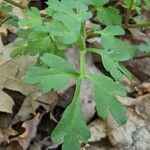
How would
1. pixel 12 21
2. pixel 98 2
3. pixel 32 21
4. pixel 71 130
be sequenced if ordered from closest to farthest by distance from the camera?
pixel 71 130, pixel 32 21, pixel 98 2, pixel 12 21

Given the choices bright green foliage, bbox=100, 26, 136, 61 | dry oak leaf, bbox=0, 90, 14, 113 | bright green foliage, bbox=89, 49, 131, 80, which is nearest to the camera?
bright green foliage, bbox=89, 49, 131, 80

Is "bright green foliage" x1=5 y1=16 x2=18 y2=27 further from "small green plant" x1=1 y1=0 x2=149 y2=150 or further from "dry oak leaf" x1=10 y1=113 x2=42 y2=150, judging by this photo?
"dry oak leaf" x1=10 y1=113 x2=42 y2=150

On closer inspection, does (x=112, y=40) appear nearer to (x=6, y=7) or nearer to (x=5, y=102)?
(x=5, y=102)

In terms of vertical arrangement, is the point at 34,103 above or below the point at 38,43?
below

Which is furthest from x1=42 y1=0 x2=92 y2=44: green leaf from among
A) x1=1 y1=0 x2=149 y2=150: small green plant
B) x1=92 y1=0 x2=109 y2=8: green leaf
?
x1=92 y1=0 x2=109 y2=8: green leaf

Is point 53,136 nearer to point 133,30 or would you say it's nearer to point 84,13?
point 84,13

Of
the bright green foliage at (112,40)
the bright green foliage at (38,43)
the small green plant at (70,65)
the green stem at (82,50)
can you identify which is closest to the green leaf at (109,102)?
the small green plant at (70,65)

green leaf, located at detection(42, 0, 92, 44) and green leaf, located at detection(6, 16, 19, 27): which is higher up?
green leaf, located at detection(42, 0, 92, 44)

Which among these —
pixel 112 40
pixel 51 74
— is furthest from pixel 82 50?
pixel 51 74
